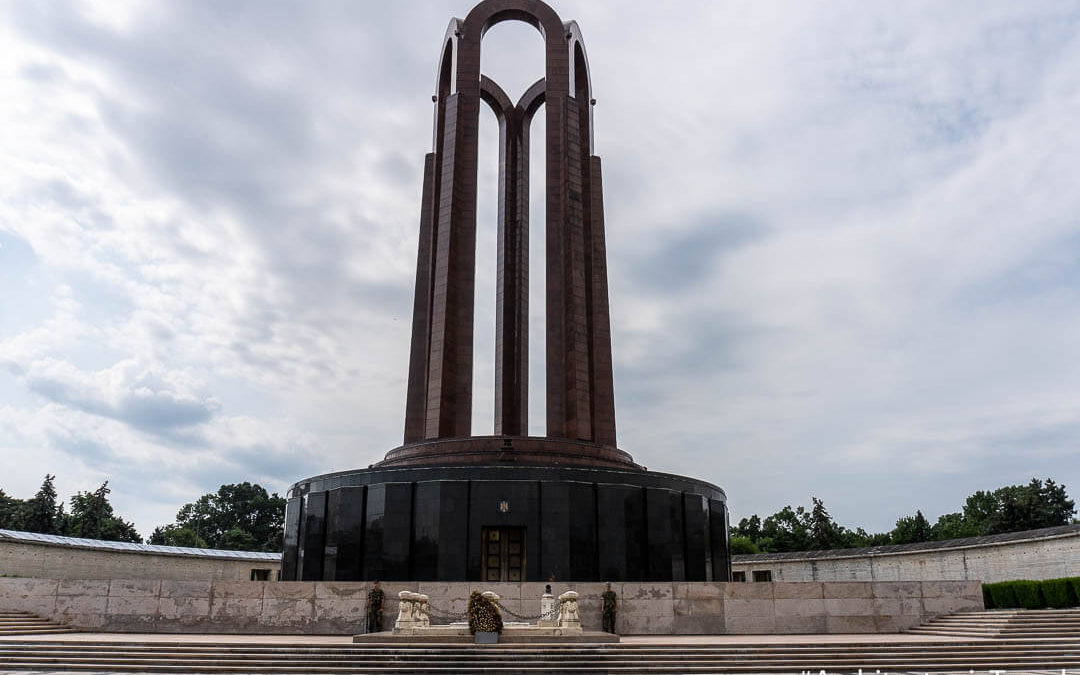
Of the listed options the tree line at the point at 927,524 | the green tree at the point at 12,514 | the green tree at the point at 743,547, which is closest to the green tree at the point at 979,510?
the tree line at the point at 927,524


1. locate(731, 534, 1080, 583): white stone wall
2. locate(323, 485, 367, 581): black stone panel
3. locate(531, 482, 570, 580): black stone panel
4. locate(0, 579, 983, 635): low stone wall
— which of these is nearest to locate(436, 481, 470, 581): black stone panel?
locate(531, 482, 570, 580): black stone panel

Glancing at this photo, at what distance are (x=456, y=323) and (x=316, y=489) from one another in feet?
27.0

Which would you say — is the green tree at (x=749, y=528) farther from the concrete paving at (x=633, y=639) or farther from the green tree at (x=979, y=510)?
the concrete paving at (x=633, y=639)

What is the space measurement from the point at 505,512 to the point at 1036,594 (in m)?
14.9

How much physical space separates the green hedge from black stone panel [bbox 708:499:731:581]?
8334 millimetres

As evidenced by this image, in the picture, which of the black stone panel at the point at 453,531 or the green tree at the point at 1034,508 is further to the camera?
the green tree at the point at 1034,508

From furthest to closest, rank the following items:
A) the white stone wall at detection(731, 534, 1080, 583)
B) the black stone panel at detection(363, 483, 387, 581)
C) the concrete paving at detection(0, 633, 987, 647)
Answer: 1. the white stone wall at detection(731, 534, 1080, 583)
2. the black stone panel at detection(363, 483, 387, 581)
3. the concrete paving at detection(0, 633, 987, 647)

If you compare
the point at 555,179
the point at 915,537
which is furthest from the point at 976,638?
the point at 915,537

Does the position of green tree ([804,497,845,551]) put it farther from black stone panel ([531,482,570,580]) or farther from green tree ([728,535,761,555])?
black stone panel ([531,482,570,580])

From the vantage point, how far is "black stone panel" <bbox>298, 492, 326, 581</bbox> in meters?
25.6

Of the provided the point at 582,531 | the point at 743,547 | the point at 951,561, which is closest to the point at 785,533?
the point at 743,547

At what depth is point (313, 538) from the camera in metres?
26.0

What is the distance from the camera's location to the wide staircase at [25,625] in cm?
1931

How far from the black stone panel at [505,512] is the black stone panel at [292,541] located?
7.43 meters
